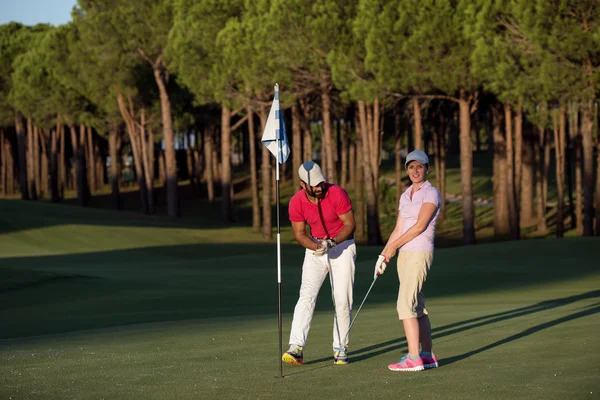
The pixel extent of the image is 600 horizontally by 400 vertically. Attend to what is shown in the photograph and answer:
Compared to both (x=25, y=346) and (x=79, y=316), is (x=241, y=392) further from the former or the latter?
(x=79, y=316)

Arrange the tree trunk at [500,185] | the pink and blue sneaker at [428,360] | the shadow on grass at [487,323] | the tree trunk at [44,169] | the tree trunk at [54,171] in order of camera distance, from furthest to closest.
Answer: the tree trunk at [44,169] < the tree trunk at [54,171] < the tree trunk at [500,185] < the shadow on grass at [487,323] < the pink and blue sneaker at [428,360]

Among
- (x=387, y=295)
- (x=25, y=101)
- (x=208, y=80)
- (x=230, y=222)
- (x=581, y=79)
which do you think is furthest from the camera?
(x=25, y=101)

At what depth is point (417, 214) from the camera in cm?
927

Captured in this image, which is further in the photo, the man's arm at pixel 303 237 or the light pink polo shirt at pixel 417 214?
the man's arm at pixel 303 237

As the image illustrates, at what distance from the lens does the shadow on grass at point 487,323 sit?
34.8 feet

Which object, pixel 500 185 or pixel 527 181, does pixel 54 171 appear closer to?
pixel 527 181

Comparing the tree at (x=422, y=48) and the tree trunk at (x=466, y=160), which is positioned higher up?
the tree at (x=422, y=48)

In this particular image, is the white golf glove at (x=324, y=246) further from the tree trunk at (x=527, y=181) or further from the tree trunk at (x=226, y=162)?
the tree trunk at (x=226, y=162)

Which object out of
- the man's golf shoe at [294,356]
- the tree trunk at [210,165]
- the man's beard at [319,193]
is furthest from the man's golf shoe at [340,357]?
the tree trunk at [210,165]

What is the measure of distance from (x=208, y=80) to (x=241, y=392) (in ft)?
129

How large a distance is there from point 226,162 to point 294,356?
137ft

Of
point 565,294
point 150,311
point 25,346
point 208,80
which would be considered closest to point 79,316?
point 150,311

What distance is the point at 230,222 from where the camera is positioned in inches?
2208

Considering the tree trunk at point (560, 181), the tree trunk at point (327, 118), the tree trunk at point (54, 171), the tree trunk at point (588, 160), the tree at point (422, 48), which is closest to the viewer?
the tree trunk at point (588, 160)
